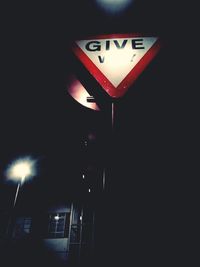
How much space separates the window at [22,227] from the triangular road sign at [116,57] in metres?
23.1

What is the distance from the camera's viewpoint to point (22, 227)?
76.8 ft

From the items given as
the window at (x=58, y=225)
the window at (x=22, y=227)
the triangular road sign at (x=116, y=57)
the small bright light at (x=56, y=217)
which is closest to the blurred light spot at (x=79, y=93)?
the triangular road sign at (x=116, y=57)

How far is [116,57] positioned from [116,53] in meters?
0.06

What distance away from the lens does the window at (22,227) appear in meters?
22.8

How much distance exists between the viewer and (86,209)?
1667cm

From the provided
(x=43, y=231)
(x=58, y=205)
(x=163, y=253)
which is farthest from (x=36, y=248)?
(x=163, y=253)

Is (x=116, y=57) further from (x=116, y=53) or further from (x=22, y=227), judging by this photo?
(x=22, y=227)

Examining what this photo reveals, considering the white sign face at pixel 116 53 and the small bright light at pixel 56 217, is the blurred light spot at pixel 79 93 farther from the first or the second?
the small bright light at pixel 56 217

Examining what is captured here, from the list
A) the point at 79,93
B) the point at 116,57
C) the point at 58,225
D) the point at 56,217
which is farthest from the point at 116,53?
the point at 56,217

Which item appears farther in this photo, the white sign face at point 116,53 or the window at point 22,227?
the window at point 22,227

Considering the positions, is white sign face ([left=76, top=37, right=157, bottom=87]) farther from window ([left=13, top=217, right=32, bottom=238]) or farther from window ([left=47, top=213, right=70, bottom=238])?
window ([left=13, top=217, right=32, bottom=238])

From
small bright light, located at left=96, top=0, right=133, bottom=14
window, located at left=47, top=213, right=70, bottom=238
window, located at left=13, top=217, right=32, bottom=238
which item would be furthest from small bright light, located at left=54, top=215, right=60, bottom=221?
small bright light, located at left=96, top=0, right=133, bottom=14

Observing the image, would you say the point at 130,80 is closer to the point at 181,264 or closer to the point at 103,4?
the point at 103,4

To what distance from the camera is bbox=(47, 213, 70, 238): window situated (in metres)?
19.6
